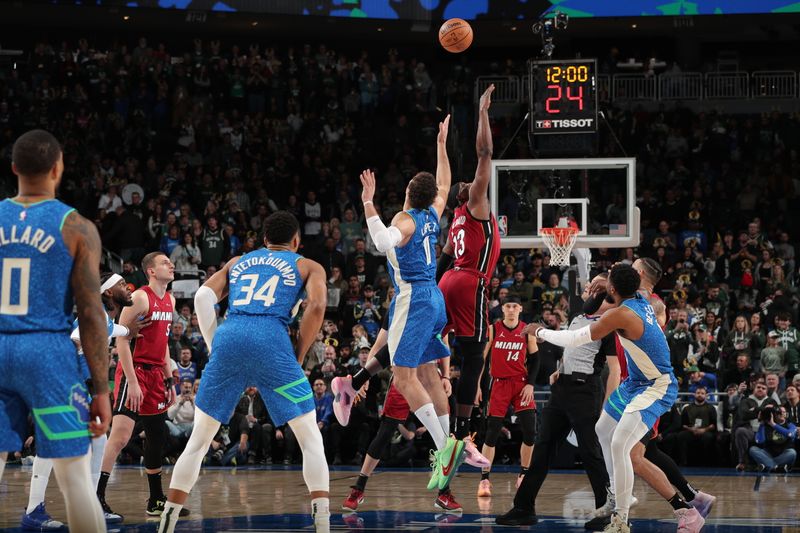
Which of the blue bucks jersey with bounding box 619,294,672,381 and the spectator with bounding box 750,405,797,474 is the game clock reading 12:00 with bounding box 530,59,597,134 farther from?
the blue bucks jersey with bounding box 619,294,672,381

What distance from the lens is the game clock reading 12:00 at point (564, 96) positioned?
15.0 m

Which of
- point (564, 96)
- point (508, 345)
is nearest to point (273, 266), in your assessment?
point (508, 345)

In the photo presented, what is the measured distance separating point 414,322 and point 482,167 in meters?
1.40

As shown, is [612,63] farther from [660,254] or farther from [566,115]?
[566,115]

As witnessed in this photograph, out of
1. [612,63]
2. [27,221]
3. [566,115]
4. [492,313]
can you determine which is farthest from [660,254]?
[27,221]

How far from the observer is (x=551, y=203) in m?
15.4

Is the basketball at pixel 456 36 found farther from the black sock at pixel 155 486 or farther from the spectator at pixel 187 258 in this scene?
the spectator at pixel 187 258

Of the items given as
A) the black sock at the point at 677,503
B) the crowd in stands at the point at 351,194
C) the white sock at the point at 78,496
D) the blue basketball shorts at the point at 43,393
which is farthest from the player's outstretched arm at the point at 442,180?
the crowd in stands at the point at 351,194

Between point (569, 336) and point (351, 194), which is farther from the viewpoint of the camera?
point (351, 194)

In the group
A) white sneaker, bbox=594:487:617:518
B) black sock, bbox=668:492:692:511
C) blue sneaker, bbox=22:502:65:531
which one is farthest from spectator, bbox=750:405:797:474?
blue sneaker, bbox=22:502:65:531

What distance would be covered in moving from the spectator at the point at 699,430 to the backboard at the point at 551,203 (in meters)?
2.73

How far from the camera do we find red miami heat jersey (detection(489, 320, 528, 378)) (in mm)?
13375

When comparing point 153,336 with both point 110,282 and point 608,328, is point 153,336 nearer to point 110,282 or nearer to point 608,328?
point 110,282

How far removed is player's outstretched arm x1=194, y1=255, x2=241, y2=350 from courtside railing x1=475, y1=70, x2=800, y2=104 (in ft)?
62.2
